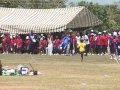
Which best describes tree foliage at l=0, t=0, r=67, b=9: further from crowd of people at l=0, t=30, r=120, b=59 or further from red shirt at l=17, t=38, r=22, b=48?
red shirt at l=17, t=38, r=22, b=48

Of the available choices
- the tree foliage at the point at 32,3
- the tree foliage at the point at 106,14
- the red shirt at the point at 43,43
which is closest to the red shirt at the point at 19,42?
the red shirt at the point at 43,43

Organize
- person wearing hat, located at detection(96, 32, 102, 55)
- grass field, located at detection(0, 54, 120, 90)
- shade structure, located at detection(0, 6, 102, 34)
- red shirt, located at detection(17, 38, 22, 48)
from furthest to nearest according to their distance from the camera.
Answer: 1. shade structure, located at detection(0, 6, 102, 34)
2. red shirt, located at detection(17, 38, 22, 48)
3. person wearing hat, located at detection(96, 32, 102, 55)
4. grass field, located at detection(0, 54, 120, 90)

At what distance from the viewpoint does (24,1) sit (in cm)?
7131

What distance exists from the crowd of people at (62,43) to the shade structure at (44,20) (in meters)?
1.42

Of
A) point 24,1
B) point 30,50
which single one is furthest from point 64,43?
point 24,1

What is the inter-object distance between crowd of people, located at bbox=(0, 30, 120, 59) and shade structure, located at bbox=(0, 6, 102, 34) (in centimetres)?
142

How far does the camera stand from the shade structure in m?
Answer: 48.5

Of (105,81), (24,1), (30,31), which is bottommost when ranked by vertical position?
(105,81)

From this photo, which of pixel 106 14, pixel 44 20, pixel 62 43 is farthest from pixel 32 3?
pixel 62 43

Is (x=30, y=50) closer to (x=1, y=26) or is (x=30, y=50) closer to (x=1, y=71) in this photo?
(x=1, y=26)

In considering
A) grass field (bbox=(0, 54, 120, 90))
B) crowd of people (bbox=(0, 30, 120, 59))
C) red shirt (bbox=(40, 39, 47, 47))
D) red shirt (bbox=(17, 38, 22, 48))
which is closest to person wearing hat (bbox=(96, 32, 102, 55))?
crowd of people (bbox=(0, 30, 120, 59))

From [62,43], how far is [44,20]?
24.7 feet

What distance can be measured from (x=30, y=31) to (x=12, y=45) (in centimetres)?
324

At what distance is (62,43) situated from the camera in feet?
143
